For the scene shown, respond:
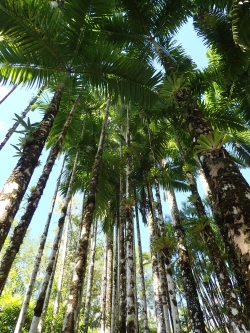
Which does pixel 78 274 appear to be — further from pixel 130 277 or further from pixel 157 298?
pixel 157 298

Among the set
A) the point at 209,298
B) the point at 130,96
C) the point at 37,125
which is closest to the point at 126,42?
the point at 130,96

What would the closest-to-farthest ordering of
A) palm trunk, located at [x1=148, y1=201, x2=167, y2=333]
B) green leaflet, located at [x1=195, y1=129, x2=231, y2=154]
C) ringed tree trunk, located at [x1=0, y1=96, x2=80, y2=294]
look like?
green leaflet, located at [x1=195, y1=129, x2=231, y2=154]
ringed tree trunk, located at [x1=0, y1=96, x2=80, y2=294]
palm trunk, located at [x1=148, y1=201, x2=167, y2=333]

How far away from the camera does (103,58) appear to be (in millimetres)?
4707

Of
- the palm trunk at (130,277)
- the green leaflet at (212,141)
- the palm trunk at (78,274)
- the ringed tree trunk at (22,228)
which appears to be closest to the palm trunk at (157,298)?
the palm trunk at (130,277)

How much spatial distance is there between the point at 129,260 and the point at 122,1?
242 inches

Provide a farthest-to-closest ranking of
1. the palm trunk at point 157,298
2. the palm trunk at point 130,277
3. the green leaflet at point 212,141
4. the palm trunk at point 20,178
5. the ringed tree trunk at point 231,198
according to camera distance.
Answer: the palm trunk at point 157,298 → the palm trunk at point 130,277 → the palm trunk at point 20,178 → the green leaflet at point 212,141 → the ringed tree trunk at point 231,198

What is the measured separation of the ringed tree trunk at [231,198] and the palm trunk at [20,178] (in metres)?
1.93

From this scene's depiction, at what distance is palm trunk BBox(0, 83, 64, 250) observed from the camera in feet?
8.39

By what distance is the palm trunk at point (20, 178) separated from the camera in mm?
2559

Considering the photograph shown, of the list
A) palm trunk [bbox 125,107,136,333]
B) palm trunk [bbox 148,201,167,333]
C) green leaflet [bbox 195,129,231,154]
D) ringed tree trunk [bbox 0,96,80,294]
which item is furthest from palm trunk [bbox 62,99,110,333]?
green leaflet [bbox 195,129,231,154]

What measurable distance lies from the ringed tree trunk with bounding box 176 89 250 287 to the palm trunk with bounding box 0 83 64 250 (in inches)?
76.1

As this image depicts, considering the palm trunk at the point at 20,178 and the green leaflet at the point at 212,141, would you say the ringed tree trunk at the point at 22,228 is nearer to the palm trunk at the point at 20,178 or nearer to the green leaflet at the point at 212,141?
the palm trunk at the point at 20,178

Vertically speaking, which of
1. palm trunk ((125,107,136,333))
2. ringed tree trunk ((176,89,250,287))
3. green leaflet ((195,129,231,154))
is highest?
palm trunk ((125,107,136,333))

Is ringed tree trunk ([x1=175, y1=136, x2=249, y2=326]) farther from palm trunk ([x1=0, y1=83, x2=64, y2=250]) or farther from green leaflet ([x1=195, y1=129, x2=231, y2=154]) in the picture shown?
palm trunk ([x1=0, y1=83, x2=64, y2=250])
